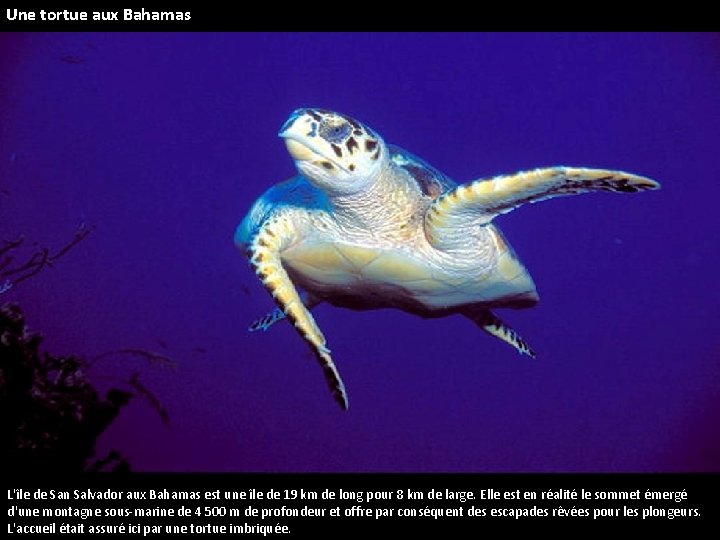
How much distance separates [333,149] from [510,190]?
3.19 feet

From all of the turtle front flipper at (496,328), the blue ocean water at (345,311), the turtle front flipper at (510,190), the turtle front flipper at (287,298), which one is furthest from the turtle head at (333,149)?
the blue ocean water at (345,311)

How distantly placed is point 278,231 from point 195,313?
95.6 feet

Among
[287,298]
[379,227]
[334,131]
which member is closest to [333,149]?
[334,131]

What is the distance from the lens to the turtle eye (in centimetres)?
262

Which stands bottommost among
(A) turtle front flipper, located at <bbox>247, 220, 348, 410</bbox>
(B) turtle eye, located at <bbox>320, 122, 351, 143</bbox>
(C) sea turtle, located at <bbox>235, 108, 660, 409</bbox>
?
(A) turtle front flipper, located at <bbox>247, 220, 348, 410</bbox>

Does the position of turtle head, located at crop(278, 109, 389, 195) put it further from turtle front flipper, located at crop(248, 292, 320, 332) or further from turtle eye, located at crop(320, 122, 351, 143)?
turtle front flipper, located at crop(248, 292, 320, 332)

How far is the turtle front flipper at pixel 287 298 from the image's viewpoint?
2885mm

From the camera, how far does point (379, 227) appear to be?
3332 mm

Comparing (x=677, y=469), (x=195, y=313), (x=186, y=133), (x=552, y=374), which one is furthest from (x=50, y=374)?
(x=186, y=133)

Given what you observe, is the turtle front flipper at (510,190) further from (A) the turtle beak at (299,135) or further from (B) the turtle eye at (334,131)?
(A) the turtle beak at (299,135)

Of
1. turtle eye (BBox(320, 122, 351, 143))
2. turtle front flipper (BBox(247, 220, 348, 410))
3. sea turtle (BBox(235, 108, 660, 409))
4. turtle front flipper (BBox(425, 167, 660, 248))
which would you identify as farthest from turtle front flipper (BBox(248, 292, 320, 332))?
turtle eye (BBox(320, 122, 351, 143))

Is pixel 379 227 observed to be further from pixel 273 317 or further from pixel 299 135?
pixel 273 317

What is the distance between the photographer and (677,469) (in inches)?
864
